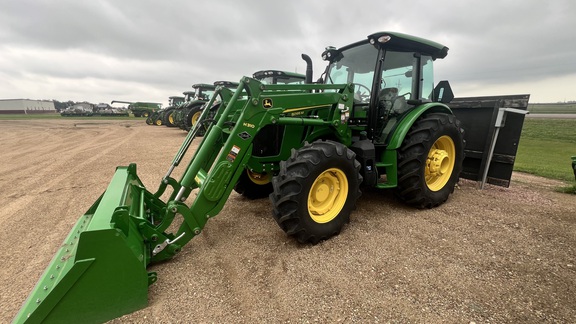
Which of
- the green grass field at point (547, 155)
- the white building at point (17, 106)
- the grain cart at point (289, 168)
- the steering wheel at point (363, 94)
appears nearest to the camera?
the grain cart at point (289, 168)

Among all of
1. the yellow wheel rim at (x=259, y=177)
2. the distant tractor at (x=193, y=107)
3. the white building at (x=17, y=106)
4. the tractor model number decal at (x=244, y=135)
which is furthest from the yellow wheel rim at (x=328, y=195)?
the white building at (x=17, y=106)

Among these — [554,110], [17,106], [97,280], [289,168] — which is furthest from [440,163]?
[17,106]

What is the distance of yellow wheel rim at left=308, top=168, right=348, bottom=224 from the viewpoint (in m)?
3.04

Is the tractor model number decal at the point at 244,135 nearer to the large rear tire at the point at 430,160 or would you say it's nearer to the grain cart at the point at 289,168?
the grain cart at the point at 289,168

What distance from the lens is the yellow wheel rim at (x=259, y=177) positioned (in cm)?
419

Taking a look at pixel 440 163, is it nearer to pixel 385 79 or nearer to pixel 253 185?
pixel 385 79

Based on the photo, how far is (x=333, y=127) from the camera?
360 centimetres

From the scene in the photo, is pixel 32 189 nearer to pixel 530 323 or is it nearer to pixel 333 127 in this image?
pixel 333 127

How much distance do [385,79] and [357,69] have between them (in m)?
0.47

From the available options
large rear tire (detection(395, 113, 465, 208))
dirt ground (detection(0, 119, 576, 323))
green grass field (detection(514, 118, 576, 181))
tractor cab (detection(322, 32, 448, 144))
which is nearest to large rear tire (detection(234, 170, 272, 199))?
dirt ground (detection(0, 119, 576, 323))

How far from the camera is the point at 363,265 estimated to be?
2.59 m

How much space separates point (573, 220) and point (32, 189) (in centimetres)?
810

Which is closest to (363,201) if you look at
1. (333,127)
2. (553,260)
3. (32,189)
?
(333,127)

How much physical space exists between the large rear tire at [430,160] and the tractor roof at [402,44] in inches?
38.8
